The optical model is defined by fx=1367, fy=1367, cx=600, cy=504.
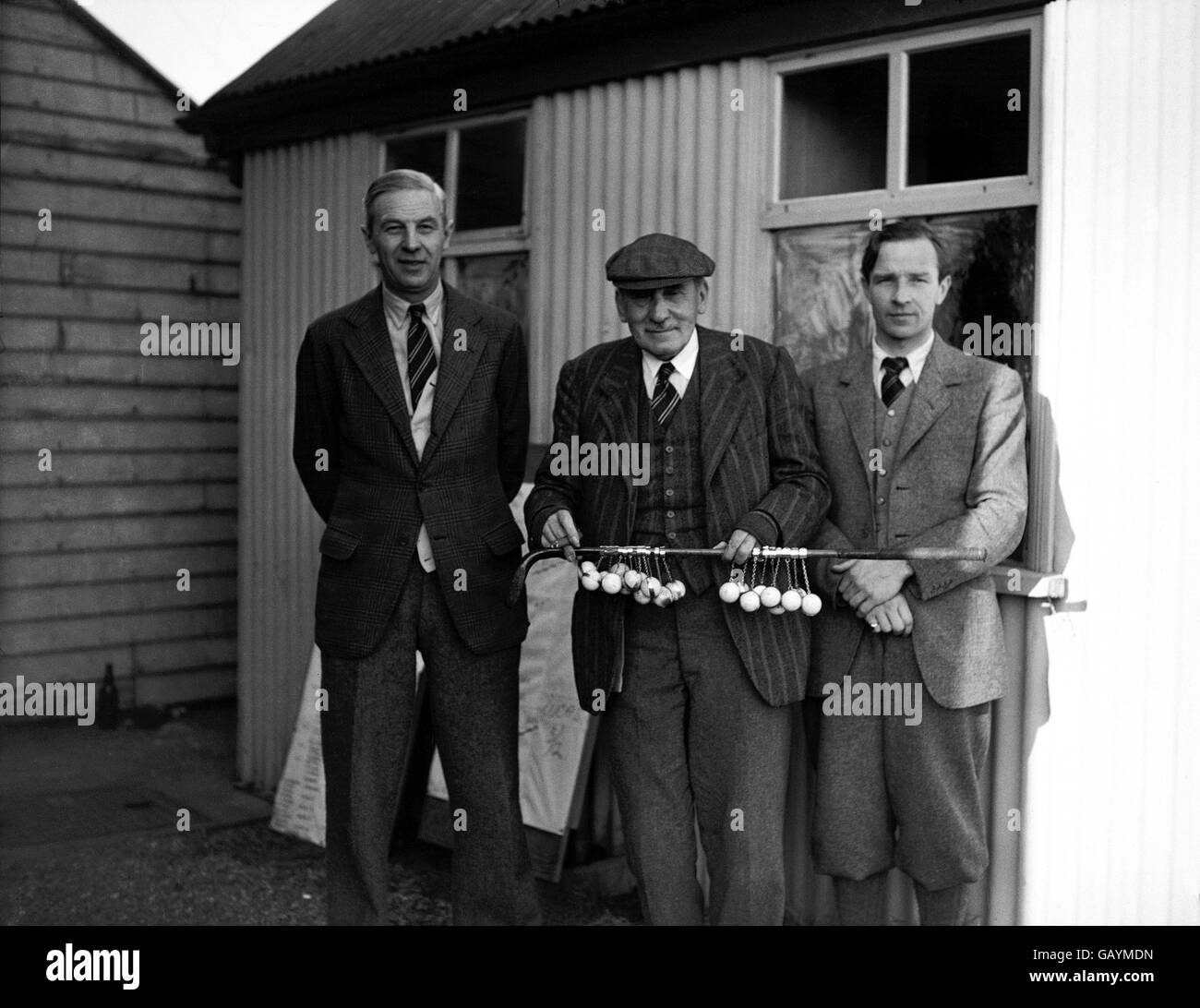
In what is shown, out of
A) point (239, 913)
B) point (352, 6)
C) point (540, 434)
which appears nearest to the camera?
point (239, 913)

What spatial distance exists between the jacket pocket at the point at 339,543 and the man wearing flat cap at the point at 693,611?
1.97 feet

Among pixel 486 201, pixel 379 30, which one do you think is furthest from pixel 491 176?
pixel 379 30

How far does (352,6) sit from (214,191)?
1842 millimetres

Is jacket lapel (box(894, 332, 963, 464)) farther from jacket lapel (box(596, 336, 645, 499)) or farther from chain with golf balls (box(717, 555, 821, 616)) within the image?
jacket lapel (box(596, 336, 645, 499))

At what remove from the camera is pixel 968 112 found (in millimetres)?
4305

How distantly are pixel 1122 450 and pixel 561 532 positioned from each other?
Result: 65.2 inches

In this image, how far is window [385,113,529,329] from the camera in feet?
19.1

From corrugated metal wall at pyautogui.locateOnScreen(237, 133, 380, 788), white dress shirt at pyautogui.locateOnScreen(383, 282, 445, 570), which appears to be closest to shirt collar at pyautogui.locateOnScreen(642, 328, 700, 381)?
white dress shirt at pyautogui.locateOnScreen(383, 282, 445, 570)

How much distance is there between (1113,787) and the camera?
405 centimetres

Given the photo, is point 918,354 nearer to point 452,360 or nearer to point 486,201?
point 452,360

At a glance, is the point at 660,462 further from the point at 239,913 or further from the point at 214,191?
the point at 214,191

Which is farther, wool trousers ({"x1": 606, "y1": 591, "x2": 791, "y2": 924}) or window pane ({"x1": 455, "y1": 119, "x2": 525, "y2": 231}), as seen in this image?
window pane ({"x1": 455, "y1": 119, "x2": 525, "y2": 231})

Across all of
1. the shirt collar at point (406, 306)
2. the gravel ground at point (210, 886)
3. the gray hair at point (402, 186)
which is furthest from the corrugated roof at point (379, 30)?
the gravel ground at point (210, 886)
